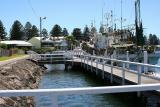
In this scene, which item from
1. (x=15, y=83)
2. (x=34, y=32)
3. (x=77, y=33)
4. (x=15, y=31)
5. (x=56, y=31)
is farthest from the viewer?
(x=34, y=32)

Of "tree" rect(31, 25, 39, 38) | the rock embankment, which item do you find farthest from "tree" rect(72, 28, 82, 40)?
the rock embankment

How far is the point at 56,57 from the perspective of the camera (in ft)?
163

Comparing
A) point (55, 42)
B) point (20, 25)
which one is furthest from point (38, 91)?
point (20, 25)

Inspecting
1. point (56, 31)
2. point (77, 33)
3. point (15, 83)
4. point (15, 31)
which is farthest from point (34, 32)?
point (15, 83)

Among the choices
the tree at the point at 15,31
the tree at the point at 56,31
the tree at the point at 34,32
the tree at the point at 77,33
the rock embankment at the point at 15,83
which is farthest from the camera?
the tree at the point at 34,32

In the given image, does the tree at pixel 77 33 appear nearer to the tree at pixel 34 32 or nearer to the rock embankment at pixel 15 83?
the tree at pixel 34 32

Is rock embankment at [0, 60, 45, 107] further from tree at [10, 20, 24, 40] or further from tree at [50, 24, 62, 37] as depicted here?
tree at [50, 24, 62, 37]

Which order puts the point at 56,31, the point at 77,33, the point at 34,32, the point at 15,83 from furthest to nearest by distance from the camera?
the point at 34,32 < the point at 77,33 < the point at 56,31 < the point at 15,83

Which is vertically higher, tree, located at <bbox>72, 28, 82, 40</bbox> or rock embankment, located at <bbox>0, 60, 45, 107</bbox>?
tree, located at <bbox>72, 28, 82, 40</bbox>

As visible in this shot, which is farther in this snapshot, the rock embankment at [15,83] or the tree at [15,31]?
the tree at [15,31]

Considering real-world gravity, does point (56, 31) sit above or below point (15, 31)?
above

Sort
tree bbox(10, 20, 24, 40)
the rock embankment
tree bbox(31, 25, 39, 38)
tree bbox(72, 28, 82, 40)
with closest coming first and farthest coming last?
the rock embankment
tree bbox(10, 20, 24, 40)
tree bbox(72, 28, 82, 40)
tree bbox(31, 25, 39, 38)

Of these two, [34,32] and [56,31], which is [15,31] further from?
[34,32]

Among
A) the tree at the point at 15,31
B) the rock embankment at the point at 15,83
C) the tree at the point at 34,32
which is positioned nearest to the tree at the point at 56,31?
the tree at the point at 34,32
